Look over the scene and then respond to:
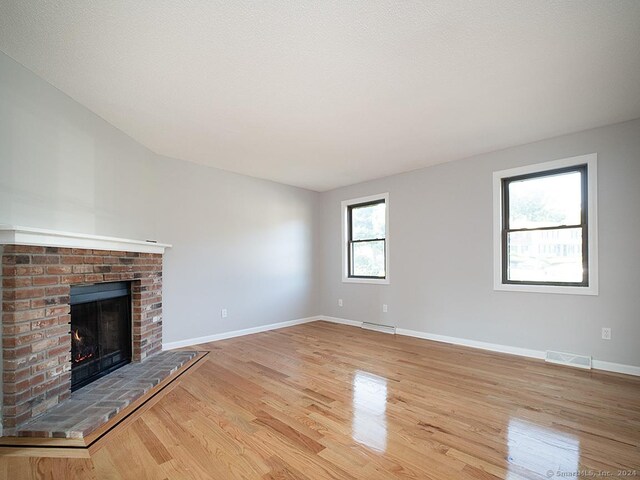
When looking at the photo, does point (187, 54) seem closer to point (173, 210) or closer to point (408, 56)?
point (408, 56)

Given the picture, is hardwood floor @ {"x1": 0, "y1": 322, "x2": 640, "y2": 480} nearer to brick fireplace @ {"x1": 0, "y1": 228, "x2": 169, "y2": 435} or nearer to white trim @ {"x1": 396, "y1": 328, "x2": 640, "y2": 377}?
white trim @ {"x1": 396, "y1": 328, "x2": 640, "y2": 377}

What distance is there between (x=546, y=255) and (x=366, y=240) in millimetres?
2583

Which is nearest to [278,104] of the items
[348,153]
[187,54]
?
[187,54]

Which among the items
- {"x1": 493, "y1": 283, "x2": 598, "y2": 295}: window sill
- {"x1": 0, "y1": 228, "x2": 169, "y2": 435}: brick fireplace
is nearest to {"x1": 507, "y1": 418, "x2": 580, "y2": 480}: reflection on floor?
{"x1": 493, "y1": 283, "x2": 598, "y2": 295}: window sill

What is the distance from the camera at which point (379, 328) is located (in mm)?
4992

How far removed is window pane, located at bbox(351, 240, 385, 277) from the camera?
5305mm

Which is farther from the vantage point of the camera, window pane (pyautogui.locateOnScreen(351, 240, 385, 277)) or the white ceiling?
window pane (pyautogui.locateOnScreen(351, 240, 385, 277))

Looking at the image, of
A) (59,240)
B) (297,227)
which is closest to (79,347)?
(59,240)

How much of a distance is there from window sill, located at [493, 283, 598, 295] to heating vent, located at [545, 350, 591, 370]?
2.13ft

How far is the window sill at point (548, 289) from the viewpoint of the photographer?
3279 millimetres

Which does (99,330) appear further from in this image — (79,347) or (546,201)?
(546,201)

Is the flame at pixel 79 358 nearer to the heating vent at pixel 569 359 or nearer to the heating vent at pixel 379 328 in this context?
the heating vent at pixel 379 328

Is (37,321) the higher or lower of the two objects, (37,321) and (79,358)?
the higher

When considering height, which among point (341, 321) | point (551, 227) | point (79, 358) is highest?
point (551, 227)
